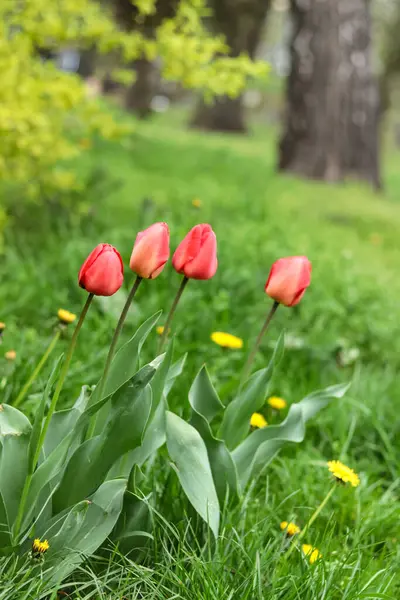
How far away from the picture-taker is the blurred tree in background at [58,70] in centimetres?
314

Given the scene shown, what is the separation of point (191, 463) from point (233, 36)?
14.3 m

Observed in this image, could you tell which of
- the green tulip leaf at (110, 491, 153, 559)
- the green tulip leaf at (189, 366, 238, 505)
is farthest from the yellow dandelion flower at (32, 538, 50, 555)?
the green tulip leaf at (189, 366, 238, 505)

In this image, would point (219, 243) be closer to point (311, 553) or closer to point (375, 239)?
point (375, 239)

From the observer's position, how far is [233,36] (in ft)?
48.1

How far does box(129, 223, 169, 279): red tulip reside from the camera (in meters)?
1.32

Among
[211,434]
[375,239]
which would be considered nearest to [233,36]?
[375,239]

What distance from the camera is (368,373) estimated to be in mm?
3078

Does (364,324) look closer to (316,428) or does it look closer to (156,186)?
(316,428)

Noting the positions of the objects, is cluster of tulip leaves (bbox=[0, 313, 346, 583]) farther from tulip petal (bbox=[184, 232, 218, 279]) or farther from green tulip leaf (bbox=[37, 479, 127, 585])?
tulip petal (bbox=[184, 232, 218, 279])

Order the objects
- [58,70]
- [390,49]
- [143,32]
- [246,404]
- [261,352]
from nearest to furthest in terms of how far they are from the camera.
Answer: [246,404]
[261,352]
[58,70]
[143,32]
[390,49]

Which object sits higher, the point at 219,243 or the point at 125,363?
the point at 125,363

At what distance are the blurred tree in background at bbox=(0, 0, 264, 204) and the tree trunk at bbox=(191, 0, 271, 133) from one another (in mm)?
10726

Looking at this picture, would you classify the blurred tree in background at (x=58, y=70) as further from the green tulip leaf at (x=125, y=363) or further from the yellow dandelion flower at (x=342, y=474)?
the yellow dandelion flower at (x=342, y=474)

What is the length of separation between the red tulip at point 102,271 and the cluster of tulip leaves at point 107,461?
0.48ft
